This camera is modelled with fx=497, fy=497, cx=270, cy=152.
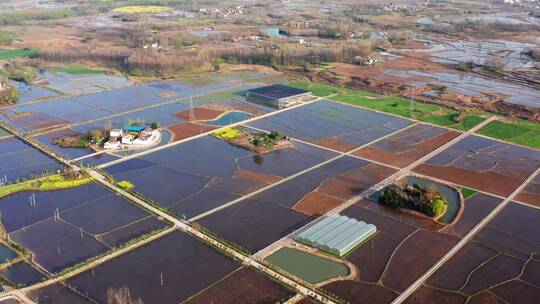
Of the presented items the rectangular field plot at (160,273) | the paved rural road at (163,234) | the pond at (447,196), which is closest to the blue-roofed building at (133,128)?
the paved rural road at (163,234)

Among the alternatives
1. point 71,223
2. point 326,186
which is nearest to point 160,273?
point 71,223

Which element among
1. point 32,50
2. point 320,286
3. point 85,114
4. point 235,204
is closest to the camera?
point 320,286

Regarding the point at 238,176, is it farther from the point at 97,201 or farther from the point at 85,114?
the point at 85,114

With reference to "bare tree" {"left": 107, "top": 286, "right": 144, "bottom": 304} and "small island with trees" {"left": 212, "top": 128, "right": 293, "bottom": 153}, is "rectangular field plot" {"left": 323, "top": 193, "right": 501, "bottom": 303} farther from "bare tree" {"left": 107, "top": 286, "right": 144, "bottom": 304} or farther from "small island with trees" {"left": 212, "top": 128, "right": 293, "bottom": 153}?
"small island with trees" {"left": 212, "top": 128, "right": 293, "bottom": 153}

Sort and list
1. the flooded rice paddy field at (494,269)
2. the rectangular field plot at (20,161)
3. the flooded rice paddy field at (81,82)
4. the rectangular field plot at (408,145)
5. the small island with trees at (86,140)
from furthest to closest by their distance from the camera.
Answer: the flooded rice paddy field at (81,82) < the small island with trees at (86,140) < the rectangular field plot at (408,145) < the rectangular field plot at (20,161) < the flooded rice paddy field at (494,269)

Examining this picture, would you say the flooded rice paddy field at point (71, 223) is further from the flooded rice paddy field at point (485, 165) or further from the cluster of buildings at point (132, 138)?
the flooded rice paddy field at point (485, 165)

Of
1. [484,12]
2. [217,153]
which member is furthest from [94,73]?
[484,12]

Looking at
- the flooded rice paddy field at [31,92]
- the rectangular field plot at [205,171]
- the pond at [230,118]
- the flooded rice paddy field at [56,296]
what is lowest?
the flooded rice paddy field at [56,296]
